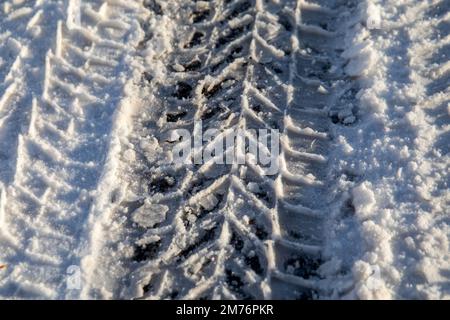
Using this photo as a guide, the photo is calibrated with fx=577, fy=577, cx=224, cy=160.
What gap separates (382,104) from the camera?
2576mm

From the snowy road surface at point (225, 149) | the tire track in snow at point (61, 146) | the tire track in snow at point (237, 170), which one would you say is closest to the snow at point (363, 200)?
the snowy road surface at point (225, 149)

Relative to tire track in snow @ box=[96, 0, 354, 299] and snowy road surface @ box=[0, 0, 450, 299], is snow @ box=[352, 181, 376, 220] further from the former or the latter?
tire track in snow @ box=[96, 0, 354, 299]

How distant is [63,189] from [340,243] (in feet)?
3.82

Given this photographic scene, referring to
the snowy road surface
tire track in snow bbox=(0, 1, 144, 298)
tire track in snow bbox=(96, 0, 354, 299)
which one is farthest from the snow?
tire track in snow bbox=(0, 1, 144, 298)

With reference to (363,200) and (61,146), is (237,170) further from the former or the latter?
(61,146)

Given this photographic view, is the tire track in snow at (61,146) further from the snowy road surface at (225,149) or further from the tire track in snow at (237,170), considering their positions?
the tire track in snow at (237,170)

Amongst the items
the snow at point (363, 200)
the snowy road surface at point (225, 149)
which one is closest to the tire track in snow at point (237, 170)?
the snowy road surface at point (225, 149)

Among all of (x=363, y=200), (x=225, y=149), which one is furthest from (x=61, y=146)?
(x=363, y=200)

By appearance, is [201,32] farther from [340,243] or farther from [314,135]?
[340,243]

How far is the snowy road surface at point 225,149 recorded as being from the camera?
7.11 ft

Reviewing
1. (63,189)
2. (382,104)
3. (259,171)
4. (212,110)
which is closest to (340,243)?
(259,171)

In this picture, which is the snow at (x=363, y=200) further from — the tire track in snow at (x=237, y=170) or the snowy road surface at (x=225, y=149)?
the tire track in snow at (x=237, y=170)

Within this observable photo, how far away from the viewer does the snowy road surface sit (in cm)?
217

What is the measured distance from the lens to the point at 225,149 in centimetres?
251
